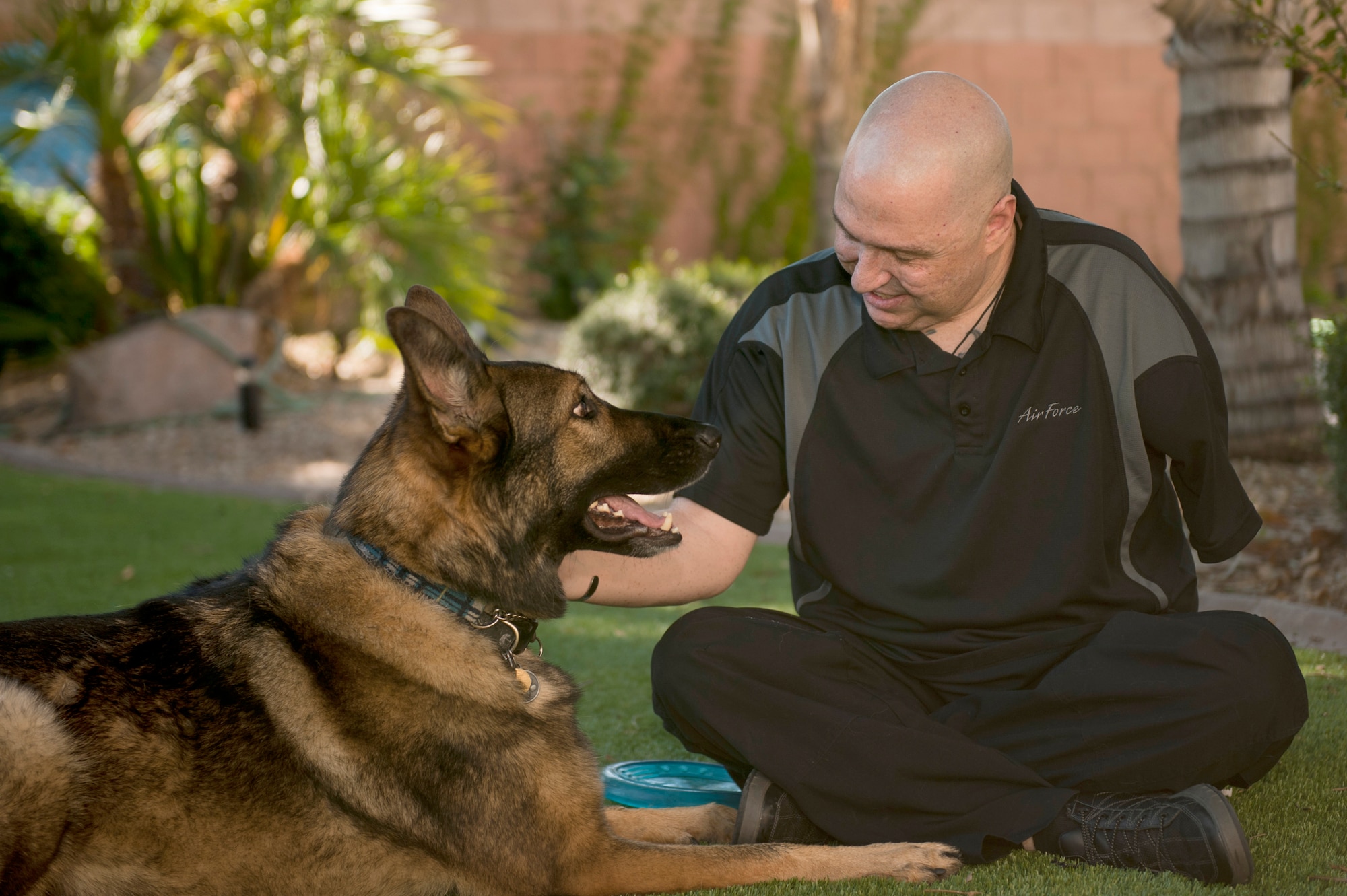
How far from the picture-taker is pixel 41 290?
10.4 m

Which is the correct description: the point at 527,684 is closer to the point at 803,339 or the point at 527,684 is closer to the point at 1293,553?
the point at 803,339

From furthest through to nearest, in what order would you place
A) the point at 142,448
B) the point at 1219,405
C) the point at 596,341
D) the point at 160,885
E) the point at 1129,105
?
the point at 1129,105 → the point at 142,448 → the point at 596,341 → the point at 1219,405 → the point at 160,885

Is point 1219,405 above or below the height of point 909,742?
above

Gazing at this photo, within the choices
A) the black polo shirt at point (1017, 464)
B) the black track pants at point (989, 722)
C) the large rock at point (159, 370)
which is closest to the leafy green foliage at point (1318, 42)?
the black polo shirt at point (1017, 464)

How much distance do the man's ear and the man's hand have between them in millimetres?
511

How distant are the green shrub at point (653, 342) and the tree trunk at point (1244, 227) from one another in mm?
3418

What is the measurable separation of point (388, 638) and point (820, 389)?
124 cm

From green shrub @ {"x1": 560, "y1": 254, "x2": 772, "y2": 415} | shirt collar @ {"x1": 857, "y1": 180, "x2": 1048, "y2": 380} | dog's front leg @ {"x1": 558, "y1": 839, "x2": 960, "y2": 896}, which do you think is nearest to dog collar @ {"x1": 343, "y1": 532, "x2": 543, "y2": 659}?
dog's front leg @ {"x1": 558, "y1": 839, "x2": 960, "y2": 896}

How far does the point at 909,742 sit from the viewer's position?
2.65 metres

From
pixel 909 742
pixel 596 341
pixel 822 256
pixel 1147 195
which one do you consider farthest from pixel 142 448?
pixel 1147 195

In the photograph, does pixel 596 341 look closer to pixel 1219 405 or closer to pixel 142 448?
pixel 142 448

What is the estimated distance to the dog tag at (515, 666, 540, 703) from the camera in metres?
2.64

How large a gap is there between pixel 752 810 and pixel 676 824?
0.24m

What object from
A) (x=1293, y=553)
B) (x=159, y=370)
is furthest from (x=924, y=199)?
(x=159, y=370)
